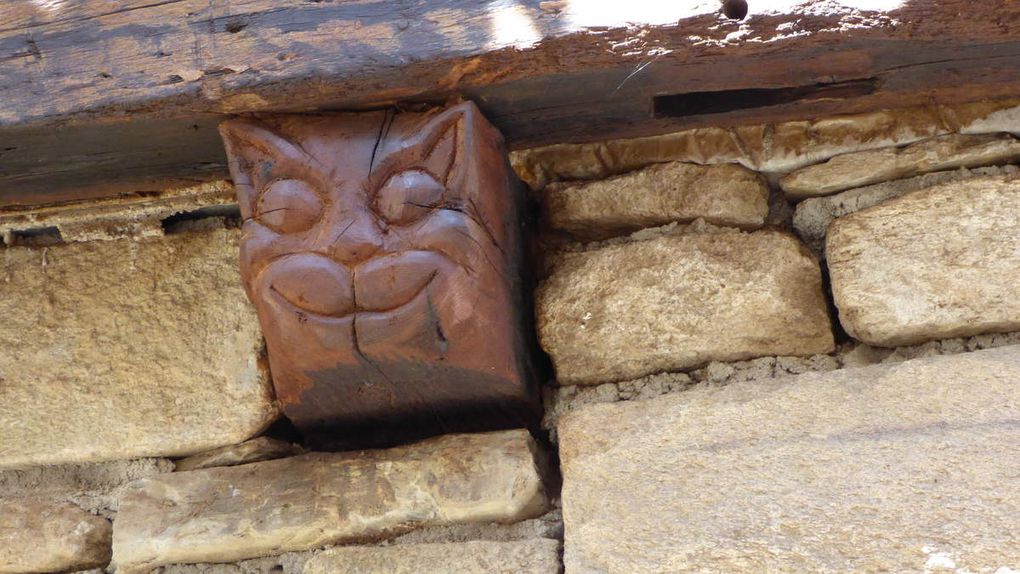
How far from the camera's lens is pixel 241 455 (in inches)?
66.2

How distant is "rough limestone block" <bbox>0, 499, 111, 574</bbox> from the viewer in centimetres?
166

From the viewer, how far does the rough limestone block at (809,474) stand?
123cm

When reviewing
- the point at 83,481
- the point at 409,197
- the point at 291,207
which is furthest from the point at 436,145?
the point at 83,481

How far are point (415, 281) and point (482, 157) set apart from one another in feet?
0.68

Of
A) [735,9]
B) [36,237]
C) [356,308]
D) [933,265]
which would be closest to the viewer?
[735,9]

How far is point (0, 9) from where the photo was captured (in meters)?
1.41

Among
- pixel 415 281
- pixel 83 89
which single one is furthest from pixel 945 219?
pixel 83 89

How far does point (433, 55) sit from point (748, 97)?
51cm

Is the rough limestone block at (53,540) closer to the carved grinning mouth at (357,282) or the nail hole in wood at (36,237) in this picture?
the nail hole in wood at (36,237)

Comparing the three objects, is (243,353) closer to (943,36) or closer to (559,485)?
(559,485)

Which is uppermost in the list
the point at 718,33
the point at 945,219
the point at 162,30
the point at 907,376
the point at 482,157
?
the point at 162,30

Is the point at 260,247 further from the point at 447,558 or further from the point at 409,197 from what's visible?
the point at 447,558

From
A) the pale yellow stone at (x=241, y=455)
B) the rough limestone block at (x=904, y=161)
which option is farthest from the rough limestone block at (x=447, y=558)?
the rough limestone block at (x=904, y=161)

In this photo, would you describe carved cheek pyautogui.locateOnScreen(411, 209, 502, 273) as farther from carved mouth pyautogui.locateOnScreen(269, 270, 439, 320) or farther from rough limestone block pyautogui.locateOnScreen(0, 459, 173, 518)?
rough limestone block pyautogui.locateOnScreen(0, 459, 173, 518)
